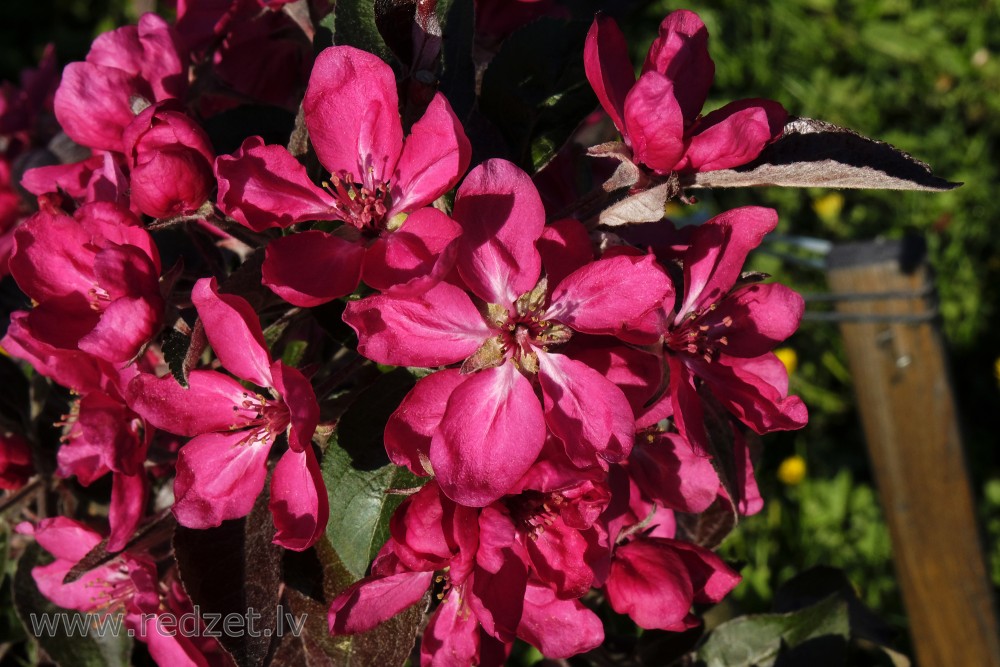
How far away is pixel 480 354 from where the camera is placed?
802mm

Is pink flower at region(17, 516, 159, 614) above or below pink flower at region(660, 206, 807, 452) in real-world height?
below

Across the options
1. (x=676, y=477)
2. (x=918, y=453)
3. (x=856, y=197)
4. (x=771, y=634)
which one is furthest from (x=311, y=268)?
(x=856, y=197)

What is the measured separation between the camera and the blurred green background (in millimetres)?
2637

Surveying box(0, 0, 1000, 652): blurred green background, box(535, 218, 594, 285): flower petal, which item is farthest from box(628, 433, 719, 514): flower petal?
box(0, 0, 1000, 652): blurred green background

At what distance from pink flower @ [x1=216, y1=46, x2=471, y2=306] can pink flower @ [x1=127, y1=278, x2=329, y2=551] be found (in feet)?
0.22

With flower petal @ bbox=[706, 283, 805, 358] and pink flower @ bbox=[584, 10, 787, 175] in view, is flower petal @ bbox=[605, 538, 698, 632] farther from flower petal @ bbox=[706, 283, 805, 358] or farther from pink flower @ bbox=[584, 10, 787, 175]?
pink flower @ bbox=[584, 10, 787, 175]

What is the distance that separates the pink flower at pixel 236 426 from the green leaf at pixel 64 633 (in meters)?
0.41

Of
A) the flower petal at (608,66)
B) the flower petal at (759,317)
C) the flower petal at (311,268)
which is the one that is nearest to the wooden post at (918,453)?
the flower petal at (759,317)

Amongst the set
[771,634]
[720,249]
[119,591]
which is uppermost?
[720,249]

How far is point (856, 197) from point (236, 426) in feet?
9.67

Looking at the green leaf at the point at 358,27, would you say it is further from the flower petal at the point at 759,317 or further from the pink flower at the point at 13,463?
the pink flower at the point at 13,463

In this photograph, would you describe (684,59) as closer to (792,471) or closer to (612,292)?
(612,292)

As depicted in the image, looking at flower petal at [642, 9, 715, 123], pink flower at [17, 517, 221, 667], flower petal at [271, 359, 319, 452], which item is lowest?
pink flower at [17, 517, 221, 667]

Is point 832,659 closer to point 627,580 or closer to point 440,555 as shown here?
point 627,580
